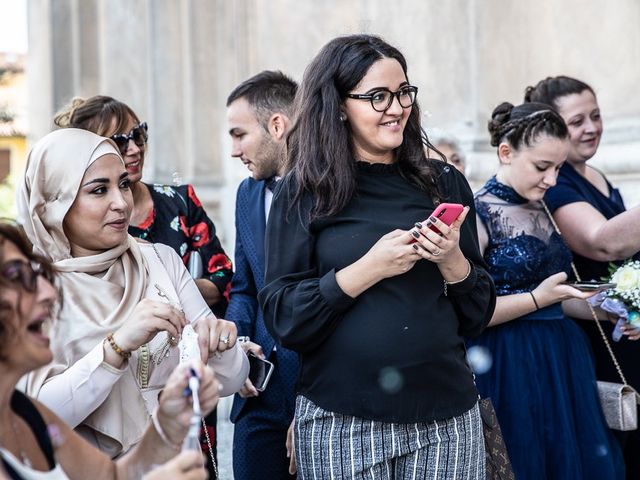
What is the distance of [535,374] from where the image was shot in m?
3.73

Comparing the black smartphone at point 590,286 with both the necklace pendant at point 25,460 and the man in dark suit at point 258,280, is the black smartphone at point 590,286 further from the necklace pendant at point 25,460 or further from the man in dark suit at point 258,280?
the necklace pendant at point 25,460

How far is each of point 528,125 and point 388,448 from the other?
5.44 feet

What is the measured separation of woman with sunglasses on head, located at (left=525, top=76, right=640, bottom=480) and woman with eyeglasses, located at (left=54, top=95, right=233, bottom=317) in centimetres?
146

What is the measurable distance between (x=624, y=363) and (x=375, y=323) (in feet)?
6.33

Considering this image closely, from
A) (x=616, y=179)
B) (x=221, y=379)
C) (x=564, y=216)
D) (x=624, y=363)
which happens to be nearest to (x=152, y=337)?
(x=221, y=379)

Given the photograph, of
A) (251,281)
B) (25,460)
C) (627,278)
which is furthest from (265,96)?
(25,460)

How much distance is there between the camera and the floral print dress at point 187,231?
3836mm

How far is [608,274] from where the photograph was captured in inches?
163

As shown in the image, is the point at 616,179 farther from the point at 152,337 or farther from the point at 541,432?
the point at 152,337

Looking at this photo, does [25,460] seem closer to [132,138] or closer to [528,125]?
[132,138]

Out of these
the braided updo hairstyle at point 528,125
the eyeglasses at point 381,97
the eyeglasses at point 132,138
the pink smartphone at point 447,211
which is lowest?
the pink smartphone at point 447,211

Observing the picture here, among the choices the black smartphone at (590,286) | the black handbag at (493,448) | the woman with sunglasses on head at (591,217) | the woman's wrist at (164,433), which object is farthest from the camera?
the woman with sunglasses on head at (591,217)

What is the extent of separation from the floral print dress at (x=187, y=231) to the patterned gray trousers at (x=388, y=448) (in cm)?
128

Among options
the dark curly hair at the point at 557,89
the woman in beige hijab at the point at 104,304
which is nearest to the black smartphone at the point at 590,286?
the dark curly hair at the point at 557,89
